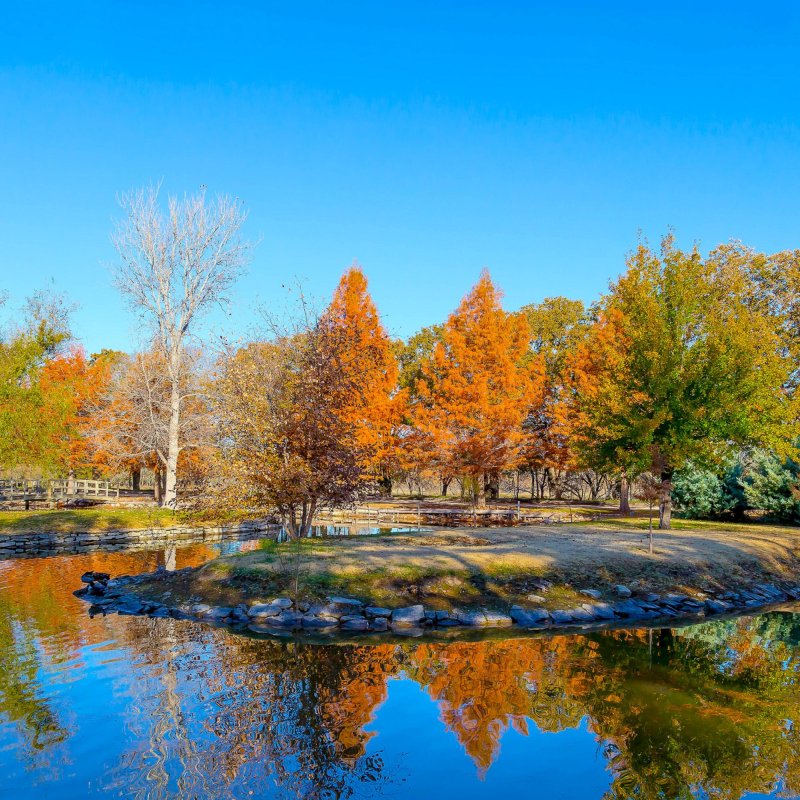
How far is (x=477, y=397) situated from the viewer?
114 feet

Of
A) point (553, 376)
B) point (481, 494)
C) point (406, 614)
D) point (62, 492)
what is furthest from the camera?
point (553, 376)

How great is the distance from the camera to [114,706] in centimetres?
898

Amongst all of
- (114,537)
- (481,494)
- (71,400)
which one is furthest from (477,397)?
(71,400)

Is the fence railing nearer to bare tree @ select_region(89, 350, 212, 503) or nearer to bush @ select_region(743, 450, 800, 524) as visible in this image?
bare tree @ select_region(89, 350, 212, 503)

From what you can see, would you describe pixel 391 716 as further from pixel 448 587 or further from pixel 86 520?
pixel 86 520

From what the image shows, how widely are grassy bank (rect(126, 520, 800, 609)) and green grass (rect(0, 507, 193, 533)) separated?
48.9 ft

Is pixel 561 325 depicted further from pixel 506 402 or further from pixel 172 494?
pixel 172 494

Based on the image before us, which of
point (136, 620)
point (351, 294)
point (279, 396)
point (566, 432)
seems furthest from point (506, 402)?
point (136, 620)

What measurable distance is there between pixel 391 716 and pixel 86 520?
85.9 feet

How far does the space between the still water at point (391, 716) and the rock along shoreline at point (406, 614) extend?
943 millimetres

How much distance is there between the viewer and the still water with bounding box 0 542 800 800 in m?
7.08

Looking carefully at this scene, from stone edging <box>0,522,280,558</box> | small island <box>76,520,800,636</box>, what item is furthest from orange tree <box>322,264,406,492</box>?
stone edging <box>0,522,280,558</box>

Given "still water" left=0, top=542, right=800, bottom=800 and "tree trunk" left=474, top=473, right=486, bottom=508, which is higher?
"tree trunk" left=474, top=473, right=486, bottom=508

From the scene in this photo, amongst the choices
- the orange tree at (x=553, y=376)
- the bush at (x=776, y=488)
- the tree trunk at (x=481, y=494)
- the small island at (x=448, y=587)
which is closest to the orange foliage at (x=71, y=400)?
the small island at (x=448, y=587)
